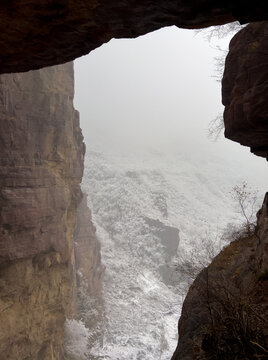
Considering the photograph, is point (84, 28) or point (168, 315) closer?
point (84, 28)

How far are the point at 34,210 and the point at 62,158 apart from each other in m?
3.79

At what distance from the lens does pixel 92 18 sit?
11.2 feet

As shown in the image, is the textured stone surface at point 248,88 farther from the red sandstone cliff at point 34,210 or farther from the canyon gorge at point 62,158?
the red sandstone cliff at point 34,210

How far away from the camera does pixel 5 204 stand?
10516 millimetres

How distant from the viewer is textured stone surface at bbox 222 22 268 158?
538cm

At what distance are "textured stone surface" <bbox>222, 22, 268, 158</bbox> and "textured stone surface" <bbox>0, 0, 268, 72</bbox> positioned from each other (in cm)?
234

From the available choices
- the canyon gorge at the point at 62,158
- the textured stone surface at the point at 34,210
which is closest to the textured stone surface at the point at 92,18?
the canyon gorge at the point at 62,158

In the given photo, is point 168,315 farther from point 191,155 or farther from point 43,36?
point 191,155

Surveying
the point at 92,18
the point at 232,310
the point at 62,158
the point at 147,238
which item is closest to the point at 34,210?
the point at 62,158

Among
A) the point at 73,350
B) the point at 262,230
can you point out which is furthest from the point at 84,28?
the point at 73,350

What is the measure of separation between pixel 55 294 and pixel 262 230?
1200 cm

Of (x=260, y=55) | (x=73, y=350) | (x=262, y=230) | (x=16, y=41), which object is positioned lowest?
(x=73, y=350)

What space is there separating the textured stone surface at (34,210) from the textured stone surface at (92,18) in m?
7.86

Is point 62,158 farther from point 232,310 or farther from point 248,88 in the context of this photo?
point 232,310
